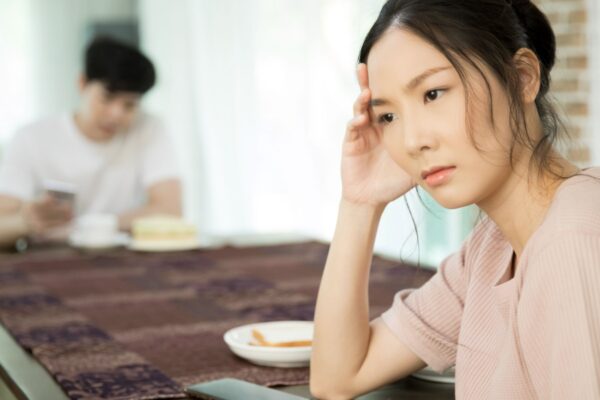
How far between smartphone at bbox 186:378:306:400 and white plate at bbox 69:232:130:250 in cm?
146

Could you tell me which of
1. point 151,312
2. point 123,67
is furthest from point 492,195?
point 123,67

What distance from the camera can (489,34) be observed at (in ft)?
3.76

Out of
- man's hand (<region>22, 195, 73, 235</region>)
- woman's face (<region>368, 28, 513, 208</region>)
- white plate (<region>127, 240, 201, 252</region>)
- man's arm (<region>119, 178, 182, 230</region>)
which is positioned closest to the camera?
woman's face (<region>368, 28, 513, 208</region>)

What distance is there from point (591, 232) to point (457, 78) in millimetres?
255

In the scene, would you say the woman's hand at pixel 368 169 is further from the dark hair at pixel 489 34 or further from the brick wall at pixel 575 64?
the brick wall at pixel 575 64

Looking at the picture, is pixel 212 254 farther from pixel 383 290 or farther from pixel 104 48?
pixel 104 48

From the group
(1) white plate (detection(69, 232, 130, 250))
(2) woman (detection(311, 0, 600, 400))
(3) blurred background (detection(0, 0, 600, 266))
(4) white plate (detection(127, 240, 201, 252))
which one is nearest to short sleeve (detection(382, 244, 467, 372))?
(2) woman (detection(311, 0, 600, 400))

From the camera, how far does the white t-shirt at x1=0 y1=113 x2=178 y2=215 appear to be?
138 inches

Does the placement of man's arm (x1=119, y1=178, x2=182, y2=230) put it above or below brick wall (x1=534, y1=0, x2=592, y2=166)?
below

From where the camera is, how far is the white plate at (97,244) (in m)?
2.77

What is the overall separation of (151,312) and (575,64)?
2.49m

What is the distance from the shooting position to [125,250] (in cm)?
280

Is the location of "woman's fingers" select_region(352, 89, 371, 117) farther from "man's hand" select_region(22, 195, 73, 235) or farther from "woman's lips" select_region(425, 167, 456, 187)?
"man's hand" select_region(22, 195, 73, 235)

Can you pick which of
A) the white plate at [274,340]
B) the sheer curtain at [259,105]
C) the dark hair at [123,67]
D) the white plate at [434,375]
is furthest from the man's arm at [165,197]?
the white plate at [434,375]
